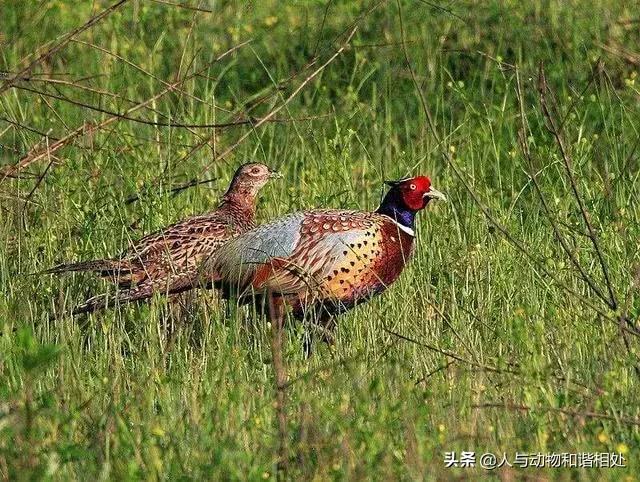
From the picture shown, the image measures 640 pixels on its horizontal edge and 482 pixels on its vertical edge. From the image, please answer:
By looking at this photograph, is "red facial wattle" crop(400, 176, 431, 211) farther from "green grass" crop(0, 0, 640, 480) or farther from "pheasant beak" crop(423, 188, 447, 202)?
"green grass" crop(0, 0, 640, 480)

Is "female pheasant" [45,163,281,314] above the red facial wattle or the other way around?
the other way around

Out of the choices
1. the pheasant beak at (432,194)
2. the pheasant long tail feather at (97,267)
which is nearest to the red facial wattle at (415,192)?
the pheasant beak at (432,194)

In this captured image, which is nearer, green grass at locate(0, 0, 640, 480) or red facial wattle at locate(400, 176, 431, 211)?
green grass at locate(0, 0, 640, 480)

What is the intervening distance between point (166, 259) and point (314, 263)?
698 millimetres

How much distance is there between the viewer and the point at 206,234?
7000 mm

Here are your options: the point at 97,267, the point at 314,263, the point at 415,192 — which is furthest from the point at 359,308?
the point at 97,267

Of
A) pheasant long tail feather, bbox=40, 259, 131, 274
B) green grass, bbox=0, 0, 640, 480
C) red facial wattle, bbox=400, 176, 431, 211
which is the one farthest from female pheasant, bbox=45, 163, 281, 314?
red facial wattle, bbox=400, 176, 431, 211

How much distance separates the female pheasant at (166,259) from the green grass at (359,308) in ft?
0.56

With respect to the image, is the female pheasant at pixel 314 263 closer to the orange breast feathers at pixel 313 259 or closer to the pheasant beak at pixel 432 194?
the orange breast feathers at pixel 313 259

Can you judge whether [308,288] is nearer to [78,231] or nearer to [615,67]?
[78,231]

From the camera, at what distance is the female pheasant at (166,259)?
6598 mm

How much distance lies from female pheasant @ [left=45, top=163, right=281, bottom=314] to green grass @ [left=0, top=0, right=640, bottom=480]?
17 cm

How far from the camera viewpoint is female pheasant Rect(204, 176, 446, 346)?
260 inches

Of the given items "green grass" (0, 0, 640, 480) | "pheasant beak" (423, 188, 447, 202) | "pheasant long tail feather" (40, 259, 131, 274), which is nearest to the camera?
"green grass" (0, 0, 640, 480)
